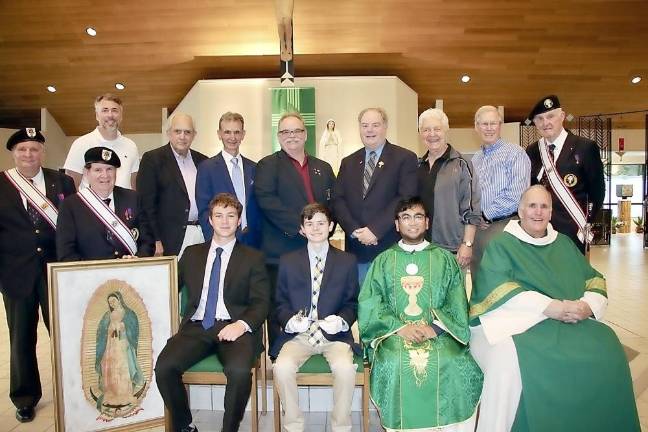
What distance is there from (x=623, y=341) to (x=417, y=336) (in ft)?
9.47

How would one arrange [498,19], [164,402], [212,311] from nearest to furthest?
[164,402]
[212,311]
[498,19]

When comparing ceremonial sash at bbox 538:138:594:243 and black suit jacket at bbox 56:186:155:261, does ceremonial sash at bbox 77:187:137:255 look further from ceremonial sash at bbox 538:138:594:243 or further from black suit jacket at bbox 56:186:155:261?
ceremonial sash at bbox 538:138:594:243

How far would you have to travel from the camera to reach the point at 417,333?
101 inches

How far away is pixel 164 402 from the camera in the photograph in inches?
104

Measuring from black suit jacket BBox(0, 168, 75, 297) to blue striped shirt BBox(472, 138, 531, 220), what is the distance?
273cm

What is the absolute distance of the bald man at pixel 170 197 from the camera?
3.42 metres

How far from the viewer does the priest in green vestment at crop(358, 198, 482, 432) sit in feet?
8.16

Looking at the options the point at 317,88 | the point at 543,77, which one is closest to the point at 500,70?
the point at 543,77

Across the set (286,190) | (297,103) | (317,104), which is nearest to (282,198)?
(286,190)

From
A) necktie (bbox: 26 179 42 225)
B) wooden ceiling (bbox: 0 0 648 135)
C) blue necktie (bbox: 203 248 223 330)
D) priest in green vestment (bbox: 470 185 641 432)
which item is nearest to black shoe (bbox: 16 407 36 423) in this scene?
necktie (bbox: 26 179 42 225)

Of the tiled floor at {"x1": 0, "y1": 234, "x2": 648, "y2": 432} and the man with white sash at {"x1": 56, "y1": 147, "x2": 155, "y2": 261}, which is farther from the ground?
the man with white sash at {"x1": 56, "y1": 147, "x2": 155, "y2": 261}

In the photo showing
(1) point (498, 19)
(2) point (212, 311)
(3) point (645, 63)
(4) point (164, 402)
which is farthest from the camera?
(3) point (645, 63)

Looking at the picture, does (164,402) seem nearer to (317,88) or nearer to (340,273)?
(340,273)

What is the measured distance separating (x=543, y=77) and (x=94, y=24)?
8.97 meters
